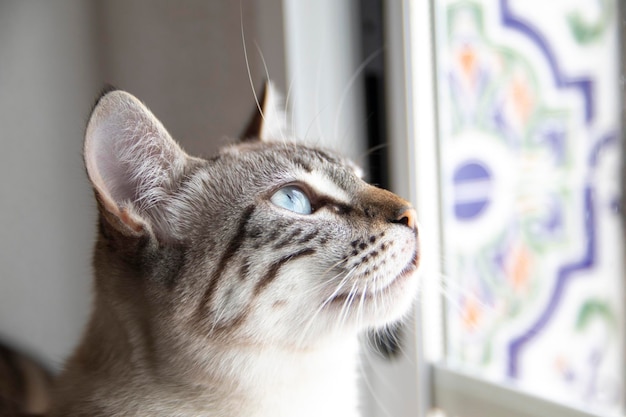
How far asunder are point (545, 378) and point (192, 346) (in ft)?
2.24

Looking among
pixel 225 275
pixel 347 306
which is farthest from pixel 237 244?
pixel 347 306

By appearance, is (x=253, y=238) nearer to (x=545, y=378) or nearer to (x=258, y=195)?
(x=258, y=195)

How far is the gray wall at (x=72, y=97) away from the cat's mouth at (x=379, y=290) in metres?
0.57

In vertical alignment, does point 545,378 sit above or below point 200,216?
below

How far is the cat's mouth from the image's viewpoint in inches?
31.4

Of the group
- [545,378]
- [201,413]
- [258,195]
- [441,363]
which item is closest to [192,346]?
[201,413]

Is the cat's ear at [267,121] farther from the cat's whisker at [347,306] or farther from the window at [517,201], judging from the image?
the cat's whisker at [347,306]

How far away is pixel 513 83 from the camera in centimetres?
110

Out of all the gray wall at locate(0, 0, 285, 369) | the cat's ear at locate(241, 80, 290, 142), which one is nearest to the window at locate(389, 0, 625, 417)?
the cat's ear at locate(241, 80, 290, 142)

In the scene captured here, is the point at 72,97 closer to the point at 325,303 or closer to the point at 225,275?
the point at 225,275

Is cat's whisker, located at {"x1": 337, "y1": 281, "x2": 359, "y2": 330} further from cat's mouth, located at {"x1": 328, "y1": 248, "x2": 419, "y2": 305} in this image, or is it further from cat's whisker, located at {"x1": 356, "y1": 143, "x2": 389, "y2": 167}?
cat's whisker, located at {"x1": 356, "y1": 143, "x2": 389, "y2": 167}

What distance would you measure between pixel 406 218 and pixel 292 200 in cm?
16

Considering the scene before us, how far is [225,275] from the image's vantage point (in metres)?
0.81

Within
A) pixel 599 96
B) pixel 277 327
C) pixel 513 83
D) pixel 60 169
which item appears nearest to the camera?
pixel 277 327
